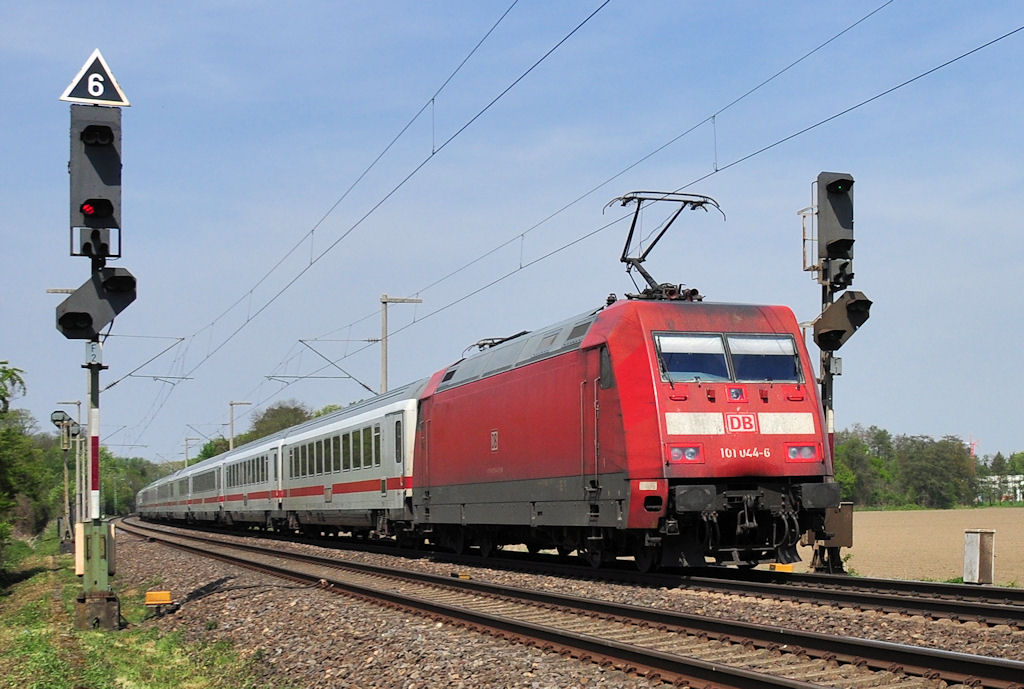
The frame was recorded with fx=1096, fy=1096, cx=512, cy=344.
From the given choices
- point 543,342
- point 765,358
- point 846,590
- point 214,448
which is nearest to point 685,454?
point 765,358

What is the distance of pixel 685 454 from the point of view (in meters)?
13.5

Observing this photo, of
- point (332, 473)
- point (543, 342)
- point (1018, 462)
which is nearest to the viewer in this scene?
point (543, 342)

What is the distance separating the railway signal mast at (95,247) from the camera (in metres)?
12.8

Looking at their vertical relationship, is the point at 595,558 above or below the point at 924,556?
above

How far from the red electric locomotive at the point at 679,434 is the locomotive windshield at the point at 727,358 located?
0.02 m

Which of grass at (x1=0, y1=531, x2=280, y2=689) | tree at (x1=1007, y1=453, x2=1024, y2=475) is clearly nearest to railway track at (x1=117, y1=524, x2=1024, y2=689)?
grass at (x1=0, y1=531, x2=280, y2=689)

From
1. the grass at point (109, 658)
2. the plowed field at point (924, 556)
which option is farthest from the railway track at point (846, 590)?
the grass at point (109, 658)

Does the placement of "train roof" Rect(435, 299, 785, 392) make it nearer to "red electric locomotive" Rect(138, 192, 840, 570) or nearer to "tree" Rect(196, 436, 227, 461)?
"red electric locomotive" Rect(138, 192, 840, 570)

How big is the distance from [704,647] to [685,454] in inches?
176

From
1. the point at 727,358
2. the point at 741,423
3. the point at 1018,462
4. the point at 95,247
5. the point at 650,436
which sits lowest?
the point at 1018,462

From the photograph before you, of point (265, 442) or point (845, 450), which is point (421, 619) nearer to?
point (265, 442)

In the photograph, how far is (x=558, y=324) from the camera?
1705cm

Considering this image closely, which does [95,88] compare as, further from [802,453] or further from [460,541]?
[460,541]

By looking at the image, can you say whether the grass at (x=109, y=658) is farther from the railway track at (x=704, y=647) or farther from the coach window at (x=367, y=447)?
the coach window at (x=367, y=447)
